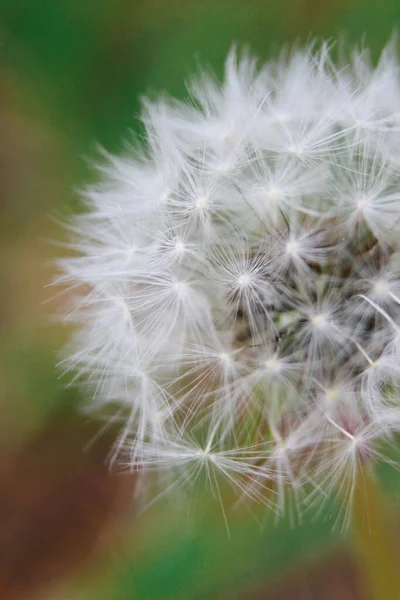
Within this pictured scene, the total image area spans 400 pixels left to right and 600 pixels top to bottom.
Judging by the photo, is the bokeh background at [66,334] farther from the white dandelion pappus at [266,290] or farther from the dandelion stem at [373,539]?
the white dandelion pappus at [266,290]

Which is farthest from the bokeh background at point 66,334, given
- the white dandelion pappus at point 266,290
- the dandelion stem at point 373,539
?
the white dandelion pappus at point 266,290

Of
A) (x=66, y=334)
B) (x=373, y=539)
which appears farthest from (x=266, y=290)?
(x=66, y=334)

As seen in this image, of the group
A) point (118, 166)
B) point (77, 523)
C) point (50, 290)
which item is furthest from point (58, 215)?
point (77, 523)

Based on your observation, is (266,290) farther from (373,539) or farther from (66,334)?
(66,334)

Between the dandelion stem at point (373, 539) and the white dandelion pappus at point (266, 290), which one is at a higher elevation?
the white dandelion pappus at point (266, 290)

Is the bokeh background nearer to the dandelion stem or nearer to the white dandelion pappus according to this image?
the dandelion stem

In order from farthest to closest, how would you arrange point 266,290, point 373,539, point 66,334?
point 66,334 → point 373,539 → point 266,290

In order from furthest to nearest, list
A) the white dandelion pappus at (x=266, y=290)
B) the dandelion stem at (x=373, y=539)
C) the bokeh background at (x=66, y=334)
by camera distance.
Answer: the bokeh background at (x=66, y=334) → the dandelion stem at (x=373, y=539) → the white dandelion pappus at (x=266, y=290)
